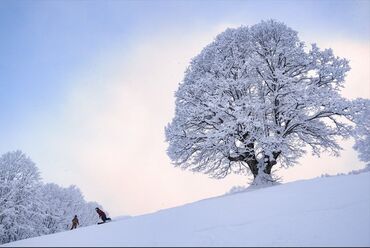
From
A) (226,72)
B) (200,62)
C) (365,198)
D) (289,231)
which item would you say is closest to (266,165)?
(226,72)

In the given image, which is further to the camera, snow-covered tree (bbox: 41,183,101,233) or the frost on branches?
snow-covered tree (bbox: 41,183,101,233)

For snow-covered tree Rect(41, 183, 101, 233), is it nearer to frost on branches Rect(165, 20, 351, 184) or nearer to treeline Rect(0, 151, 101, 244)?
treeline Rect(0, 151, 101, 244)

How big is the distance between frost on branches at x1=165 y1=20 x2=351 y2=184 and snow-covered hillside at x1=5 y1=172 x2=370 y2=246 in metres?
10.00

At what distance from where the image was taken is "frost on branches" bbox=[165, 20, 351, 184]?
23.2 meters

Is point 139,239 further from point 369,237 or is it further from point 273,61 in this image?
point 273,61

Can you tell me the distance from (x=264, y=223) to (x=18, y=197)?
3658 cm

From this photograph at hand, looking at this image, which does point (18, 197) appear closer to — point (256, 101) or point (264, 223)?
point (256, 101)

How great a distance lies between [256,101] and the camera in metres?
23.1

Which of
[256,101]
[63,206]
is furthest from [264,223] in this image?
[63,206]

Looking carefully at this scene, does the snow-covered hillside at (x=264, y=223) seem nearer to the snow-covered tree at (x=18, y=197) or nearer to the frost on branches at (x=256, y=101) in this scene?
the frost on branches at (x=256, y=101)

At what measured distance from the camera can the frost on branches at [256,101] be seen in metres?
23.2

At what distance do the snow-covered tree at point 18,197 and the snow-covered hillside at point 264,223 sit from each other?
29.3 m

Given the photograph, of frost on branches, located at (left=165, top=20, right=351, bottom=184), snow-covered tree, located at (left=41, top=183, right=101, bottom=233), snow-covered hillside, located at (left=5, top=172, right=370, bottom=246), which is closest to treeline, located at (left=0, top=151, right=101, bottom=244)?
snow-covered tree, located at (left=41, top=183, right=101, bottom=233)

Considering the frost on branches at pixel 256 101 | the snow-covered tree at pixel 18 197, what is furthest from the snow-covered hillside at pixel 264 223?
the snow-covered tree at pixel 18 197
